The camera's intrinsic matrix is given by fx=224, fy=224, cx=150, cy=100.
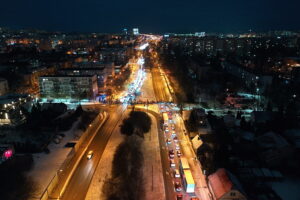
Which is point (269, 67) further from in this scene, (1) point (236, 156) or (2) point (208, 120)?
(1) point (236, 156)

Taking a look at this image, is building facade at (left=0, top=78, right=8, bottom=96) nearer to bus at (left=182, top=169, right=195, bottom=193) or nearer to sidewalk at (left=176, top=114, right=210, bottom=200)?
sidewalk at (left=176, top=114, right=210, bottom=200)

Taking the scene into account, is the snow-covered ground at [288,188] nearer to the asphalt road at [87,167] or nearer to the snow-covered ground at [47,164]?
the asphalt road at [87,167]

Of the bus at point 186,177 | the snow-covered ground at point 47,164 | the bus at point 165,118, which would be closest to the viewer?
the bus at point 186,177

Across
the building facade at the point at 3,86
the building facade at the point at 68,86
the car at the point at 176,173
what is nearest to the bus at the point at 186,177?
the car at the point at 176,173

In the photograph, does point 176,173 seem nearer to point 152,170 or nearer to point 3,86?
point 152,170

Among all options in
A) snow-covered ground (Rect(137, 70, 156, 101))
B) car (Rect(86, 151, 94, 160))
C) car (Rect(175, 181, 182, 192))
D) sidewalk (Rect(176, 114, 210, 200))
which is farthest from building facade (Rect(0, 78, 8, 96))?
car (Rect(175, 181, 182, 192))

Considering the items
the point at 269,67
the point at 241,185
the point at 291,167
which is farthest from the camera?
the point at 269,67

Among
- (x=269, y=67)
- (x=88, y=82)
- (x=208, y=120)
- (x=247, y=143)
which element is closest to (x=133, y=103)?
(x=88, y=82)
